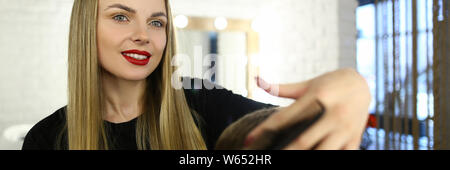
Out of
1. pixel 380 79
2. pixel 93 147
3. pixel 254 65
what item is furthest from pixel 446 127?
pixel 93 147

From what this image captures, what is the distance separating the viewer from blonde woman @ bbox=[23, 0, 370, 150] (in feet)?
1.42

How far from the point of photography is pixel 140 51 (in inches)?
21.8

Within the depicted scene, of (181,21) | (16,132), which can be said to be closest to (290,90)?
(181,21)

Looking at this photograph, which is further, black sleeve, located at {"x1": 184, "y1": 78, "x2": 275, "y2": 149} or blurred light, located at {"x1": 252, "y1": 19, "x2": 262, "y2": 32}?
blurred light, located at {"x1": 252, "y1": 19, "x2": 262, "y2": 32}

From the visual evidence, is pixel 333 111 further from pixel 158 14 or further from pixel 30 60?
pixel 30 60

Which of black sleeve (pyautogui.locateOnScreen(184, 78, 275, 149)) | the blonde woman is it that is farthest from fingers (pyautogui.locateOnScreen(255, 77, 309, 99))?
black sleeve (pyautogui.locateOnScreen(184, 78, 275, 149))

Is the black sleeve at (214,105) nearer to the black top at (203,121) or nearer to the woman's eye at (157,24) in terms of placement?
the black top at (203,121)

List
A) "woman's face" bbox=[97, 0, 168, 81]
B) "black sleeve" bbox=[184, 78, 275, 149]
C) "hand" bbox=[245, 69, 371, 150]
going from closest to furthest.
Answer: "hand" bbox=[245, 69, 371, 150] → "woman's face" bbox=[97, 0, 168, 81] → "black sleeve" bbox=[184, 78, 275, 149]

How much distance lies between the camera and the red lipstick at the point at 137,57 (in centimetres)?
55

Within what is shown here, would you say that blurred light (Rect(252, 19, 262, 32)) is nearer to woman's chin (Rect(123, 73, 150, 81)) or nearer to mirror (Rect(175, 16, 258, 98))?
mirror (Rect(175, 16, 258, 98))

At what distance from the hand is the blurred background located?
7cm

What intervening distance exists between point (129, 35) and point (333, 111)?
360 millimetres

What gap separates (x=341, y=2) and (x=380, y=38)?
0.89 feet

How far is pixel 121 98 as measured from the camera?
2.05 feet
